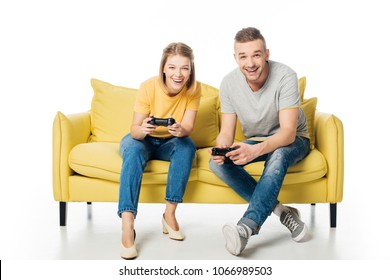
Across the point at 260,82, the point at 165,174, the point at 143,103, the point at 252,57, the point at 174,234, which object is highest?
the point at 252,57

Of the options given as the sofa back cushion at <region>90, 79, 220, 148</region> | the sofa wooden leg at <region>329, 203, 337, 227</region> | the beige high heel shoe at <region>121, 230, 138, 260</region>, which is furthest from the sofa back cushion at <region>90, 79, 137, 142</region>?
the sofa wooden leg at <region>329, 203, 337, 227</region>

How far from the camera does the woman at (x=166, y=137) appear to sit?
297 cm

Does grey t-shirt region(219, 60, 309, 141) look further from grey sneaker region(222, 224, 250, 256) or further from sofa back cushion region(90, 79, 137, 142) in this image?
sofa back cushion region(90, 79, 137, 142)

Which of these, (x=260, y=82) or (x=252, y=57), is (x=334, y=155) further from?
(x=252, y=57)

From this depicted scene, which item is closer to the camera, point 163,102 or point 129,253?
point 129,253

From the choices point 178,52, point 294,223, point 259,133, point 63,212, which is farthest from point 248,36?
point 63,212

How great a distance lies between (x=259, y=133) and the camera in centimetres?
333

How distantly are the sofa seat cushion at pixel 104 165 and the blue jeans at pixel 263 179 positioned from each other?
26cm

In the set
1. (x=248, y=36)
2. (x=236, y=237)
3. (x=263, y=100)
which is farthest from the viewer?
(x=263, y=100)

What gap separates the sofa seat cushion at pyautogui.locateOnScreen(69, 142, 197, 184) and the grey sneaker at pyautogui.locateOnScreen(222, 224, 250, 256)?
51 cm

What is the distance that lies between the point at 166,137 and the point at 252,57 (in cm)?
67

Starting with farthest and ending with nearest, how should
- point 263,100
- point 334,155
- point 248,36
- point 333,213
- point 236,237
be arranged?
1. point 333,213
2. point 334,155
3. point 263,100
4. point 248,36
5. point 236,237

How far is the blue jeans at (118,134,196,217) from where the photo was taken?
2973 mm

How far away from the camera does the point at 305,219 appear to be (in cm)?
371
